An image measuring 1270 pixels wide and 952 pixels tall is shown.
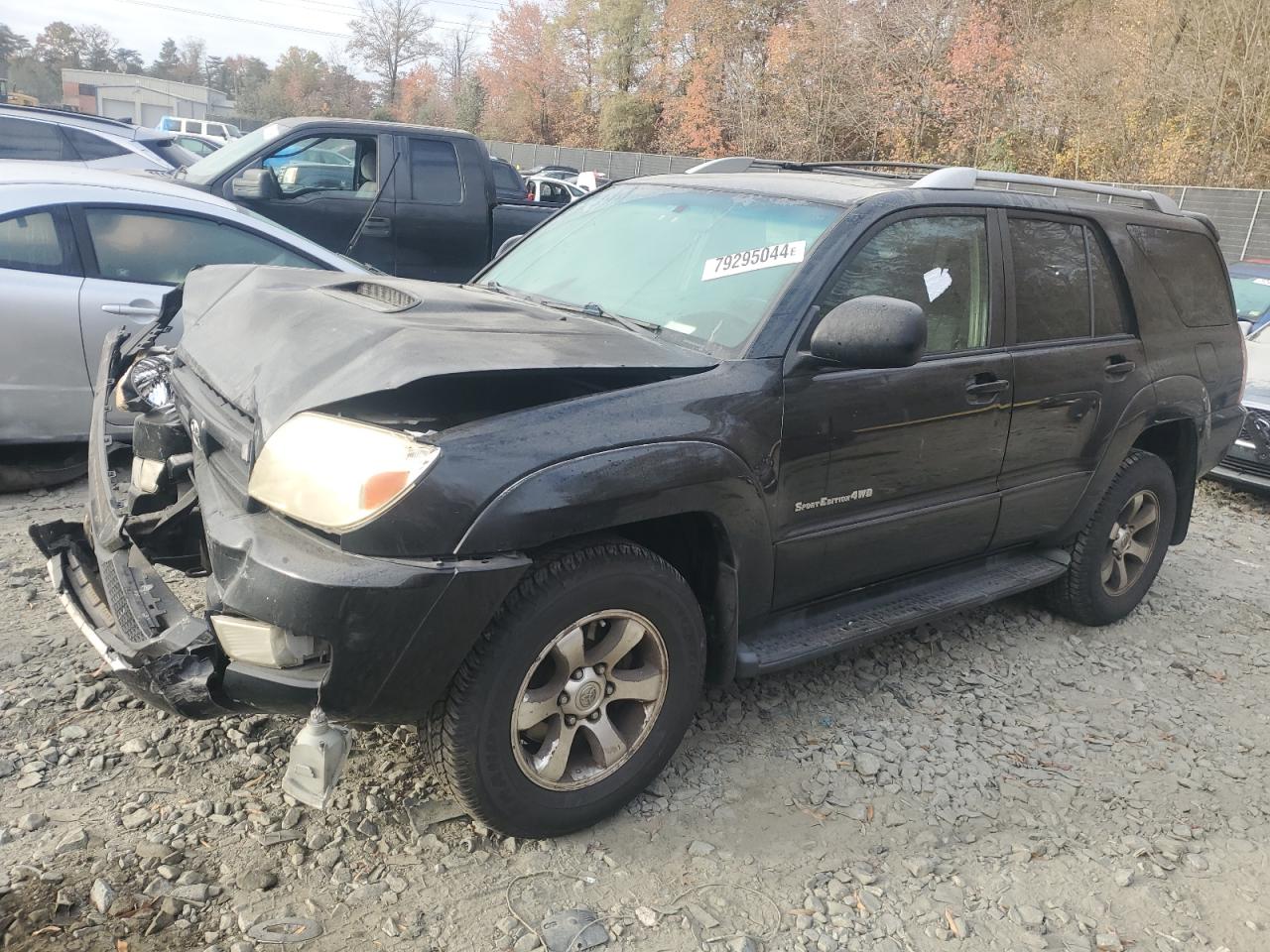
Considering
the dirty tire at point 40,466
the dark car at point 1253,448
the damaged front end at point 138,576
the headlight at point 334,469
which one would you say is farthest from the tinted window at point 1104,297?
the dirty tire at point 40,466

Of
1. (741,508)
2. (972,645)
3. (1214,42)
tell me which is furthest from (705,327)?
(1214,42)

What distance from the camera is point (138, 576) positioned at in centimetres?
270

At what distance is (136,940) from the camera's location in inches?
89.0

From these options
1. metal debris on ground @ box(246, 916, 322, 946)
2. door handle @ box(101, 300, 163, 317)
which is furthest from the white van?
metal debris on ground @ box(246, 916, 322, 946)

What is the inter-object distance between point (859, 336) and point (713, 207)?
992 millimetres

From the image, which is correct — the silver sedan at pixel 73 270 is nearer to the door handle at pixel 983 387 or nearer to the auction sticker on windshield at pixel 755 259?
the auction sticker on windshield at pixel 755 259

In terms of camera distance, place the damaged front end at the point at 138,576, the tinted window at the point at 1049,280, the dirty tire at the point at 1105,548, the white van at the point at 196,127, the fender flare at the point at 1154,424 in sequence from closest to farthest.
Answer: the damaged front end at the point at 138,576, the tinted window at the point at 1049,280, the fender flare at the point at 1154,424, the dirty tire at the point at 1105,548, the white van at the point at 196,127

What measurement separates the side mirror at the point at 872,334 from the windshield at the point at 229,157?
6.14 metres

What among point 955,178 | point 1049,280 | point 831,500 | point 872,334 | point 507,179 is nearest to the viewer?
point 872,334

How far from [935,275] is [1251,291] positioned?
287 inches

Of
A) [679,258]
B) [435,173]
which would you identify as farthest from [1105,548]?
[435,173]

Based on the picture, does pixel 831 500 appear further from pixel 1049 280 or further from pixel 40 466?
pixel 40 466

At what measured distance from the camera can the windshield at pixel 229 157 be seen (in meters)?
7.49

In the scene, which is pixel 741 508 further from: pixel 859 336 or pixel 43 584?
pixel 43 584
